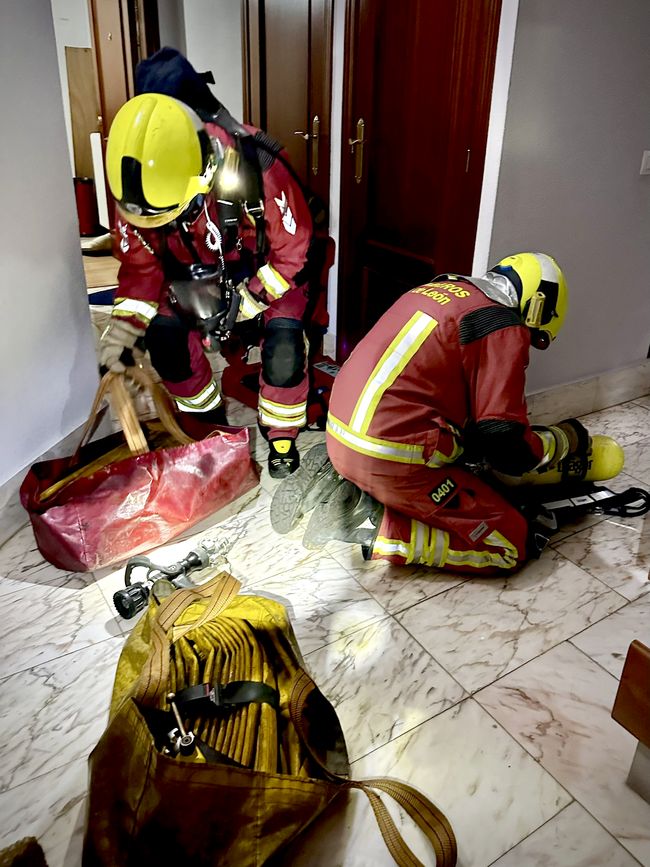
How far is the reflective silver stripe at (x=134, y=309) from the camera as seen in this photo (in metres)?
2.28

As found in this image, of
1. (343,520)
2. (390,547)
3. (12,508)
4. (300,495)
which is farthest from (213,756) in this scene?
(12,508)

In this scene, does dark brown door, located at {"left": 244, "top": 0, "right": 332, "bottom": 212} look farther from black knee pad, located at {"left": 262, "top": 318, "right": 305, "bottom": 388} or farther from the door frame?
black knee pad, located at {"left": 262, "top": 318, "right": 305, "bottom": 388}

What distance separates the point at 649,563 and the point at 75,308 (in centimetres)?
198

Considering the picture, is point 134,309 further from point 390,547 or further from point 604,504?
point 604,504

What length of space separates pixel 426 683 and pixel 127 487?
93 centimetres

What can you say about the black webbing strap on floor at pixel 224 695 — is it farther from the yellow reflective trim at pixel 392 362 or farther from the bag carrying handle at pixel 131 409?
the bag carrying handle at pixel 131 409

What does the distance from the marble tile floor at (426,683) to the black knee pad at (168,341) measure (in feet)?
1.94

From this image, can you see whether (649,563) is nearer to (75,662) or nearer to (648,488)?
(648,488)

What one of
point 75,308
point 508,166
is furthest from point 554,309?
point 75,308

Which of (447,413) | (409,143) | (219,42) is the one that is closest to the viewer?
(447,413)

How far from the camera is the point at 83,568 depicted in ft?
6.24

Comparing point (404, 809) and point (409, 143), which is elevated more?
point (409, 143)

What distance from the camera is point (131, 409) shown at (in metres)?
1.98

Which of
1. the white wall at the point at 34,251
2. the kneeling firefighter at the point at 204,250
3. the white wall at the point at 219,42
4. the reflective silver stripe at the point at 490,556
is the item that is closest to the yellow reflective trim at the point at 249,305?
the kneeling firefighter at the point at 204,250
